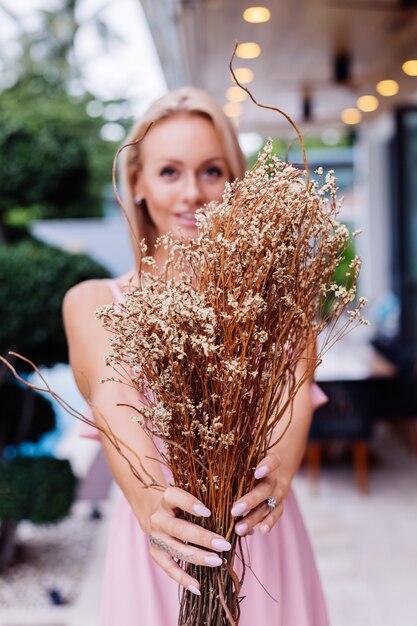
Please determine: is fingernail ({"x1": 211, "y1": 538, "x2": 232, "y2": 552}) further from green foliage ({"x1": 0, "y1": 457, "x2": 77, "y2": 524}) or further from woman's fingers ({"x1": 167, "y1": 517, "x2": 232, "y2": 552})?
green foliage ({"x1": 0, "y1": 457, "x2": 77, "y2": 524})

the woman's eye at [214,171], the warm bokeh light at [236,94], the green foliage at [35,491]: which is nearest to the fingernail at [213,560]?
the woman's eye at [214,171]

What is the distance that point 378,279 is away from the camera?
455 inches

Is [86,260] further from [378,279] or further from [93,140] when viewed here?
[93,140]

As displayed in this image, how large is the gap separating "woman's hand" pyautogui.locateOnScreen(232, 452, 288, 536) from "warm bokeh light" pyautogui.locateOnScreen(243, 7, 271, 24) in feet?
12.2

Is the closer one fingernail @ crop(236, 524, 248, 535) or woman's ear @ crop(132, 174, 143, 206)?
fingernail @ crop(236, 524, 248, 535)

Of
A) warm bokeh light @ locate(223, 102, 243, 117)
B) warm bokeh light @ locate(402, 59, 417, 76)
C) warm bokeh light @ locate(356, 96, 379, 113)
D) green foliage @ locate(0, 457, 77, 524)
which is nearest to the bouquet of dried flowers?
green foliage @ locate(0, 457, 77, 524)

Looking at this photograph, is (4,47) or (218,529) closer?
(218,529)

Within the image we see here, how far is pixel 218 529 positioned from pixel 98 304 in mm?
520

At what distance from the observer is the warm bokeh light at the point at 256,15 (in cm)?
411

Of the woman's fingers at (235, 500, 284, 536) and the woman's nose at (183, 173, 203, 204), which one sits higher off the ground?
the woman's nose at (183, 173, 203, 204)

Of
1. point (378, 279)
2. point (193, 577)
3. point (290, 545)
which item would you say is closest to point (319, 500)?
point (290, 545)

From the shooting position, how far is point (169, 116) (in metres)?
1.32

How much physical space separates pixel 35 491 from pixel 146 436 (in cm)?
243

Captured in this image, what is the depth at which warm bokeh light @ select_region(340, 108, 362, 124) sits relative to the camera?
26.9 ft
